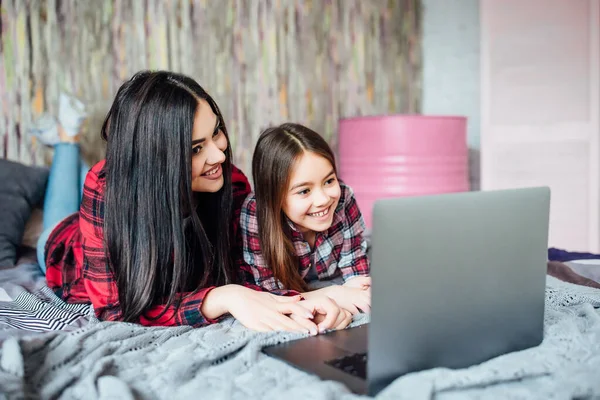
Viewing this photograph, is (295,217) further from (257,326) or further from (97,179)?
(97,179)

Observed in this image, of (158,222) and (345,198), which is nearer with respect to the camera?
(158,222)

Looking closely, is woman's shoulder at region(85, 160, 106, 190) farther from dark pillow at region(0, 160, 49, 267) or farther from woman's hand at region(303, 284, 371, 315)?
dark pillow at region(0, 160, 49, 267)

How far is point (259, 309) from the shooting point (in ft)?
3.86

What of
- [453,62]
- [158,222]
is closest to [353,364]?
[158,222]

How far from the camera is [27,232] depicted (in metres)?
1.98

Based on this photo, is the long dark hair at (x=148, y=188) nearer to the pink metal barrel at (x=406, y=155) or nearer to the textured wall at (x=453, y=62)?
the pink metal barrel at (x=406, y=155)

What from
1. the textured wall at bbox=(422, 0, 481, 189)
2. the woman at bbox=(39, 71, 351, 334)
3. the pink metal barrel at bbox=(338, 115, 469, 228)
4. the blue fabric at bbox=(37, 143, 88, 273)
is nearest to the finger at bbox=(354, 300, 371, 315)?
the woman at bbox=(39, 71, 351, 334)

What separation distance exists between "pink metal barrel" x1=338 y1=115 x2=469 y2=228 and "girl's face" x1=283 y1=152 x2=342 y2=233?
111cm

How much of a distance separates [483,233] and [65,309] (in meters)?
0.99

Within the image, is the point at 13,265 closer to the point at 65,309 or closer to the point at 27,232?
the point at 27,232

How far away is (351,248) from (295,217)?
238 mm

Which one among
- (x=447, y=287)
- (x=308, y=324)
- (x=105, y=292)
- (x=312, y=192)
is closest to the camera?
(x=447, y=287)

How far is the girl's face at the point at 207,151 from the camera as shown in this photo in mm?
1262

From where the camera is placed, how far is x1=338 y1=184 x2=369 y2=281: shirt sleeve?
1580mm
